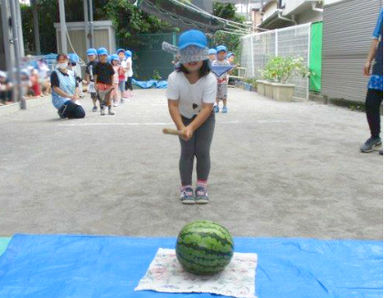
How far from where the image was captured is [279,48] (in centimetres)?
1550

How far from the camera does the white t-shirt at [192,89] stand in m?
3.71

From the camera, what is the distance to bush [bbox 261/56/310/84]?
1277 centimetres

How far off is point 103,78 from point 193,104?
22.0 ft

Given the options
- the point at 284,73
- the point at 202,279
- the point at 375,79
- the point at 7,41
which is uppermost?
the point at 7,41

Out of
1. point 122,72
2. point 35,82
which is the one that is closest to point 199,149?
point 35,82

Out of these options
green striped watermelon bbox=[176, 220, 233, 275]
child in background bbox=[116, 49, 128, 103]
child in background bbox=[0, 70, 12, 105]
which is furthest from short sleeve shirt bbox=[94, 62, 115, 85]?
child in background bbox=[0, 70, 12, 105]

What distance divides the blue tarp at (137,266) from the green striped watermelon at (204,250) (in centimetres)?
19

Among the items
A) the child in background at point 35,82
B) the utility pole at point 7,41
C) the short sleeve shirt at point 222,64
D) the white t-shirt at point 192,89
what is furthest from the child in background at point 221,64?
the child in background at point 35,82

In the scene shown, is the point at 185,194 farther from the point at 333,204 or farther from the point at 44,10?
the point at 44,10

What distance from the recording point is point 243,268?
2818mm

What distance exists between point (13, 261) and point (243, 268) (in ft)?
4.87

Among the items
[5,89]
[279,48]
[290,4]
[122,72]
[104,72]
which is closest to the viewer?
[5,89]

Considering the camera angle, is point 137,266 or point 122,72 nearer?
point 137,266

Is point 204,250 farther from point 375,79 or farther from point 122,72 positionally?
point 122,72
